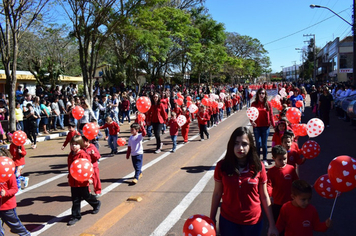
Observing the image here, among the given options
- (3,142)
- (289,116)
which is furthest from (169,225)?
(3,142)

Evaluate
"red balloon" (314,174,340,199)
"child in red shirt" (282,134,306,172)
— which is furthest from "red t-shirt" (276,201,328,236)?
"child in red shirt" (282,134,306,172)

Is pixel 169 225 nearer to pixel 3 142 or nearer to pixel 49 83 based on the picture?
pixel 3 142

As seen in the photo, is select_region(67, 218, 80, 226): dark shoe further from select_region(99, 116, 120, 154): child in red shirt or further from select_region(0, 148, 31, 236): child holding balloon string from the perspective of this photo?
select_region(99, 116, 120, 154): child in red shirt

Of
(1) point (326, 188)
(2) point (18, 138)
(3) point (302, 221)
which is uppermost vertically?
(2) point (18, 138)

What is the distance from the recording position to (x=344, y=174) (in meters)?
3.20

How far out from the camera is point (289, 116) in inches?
284

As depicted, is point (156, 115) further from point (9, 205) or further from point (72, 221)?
point (9, 205)

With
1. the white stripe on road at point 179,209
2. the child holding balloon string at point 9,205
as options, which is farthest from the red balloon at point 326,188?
the child holding balloon string at point 9,205

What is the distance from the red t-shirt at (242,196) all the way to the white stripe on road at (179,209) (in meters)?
1.99

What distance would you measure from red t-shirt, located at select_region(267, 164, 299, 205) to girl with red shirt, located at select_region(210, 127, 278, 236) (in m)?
0.92

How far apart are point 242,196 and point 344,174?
1257mm

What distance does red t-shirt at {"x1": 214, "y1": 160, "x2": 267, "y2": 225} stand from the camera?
279 cm

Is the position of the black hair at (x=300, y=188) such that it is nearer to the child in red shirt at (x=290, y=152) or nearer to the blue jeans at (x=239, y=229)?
the blue jeans at (x=239, y=229)

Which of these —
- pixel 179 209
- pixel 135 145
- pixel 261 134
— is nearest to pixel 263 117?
pixel 261 134
